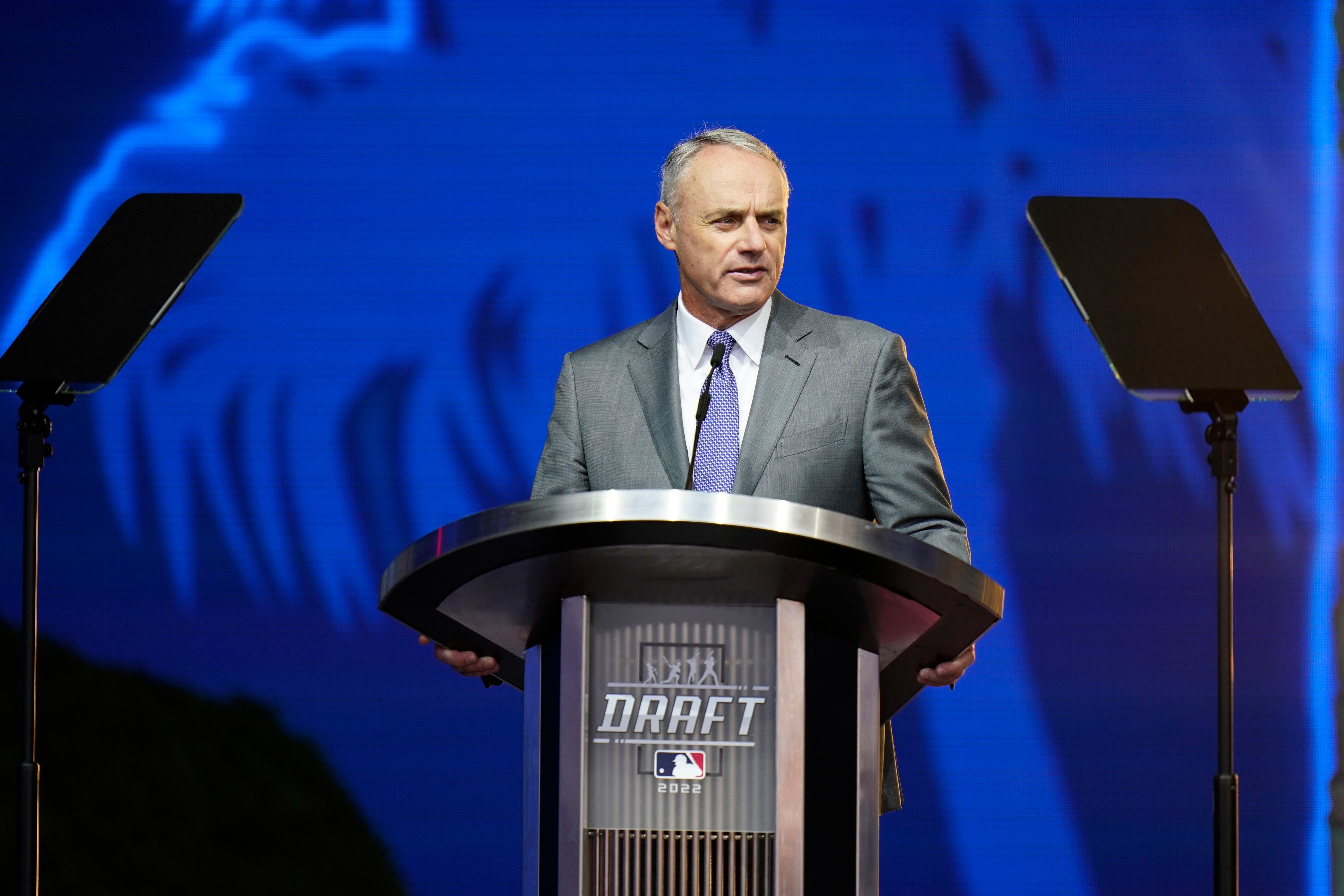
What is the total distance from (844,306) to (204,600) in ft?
5.33

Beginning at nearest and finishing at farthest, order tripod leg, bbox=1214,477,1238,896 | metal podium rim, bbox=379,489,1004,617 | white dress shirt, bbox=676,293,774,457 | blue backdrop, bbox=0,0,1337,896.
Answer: metal podium rim, bbox=379,489,1004,617, tripod leg, bbox=1214,477,1238,896, white dress shirt, bbox=676,293,774,457, blue backdrop, bbox=0,0,1337,896

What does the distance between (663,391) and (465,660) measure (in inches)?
22.8

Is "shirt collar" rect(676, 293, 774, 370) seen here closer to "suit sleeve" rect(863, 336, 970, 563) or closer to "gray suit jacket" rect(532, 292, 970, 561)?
"gray suit jacket" rect(532, 292, 970, 561)

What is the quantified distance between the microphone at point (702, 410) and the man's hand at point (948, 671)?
279mm

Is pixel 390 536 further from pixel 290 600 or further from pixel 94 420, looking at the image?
pixel 94 420

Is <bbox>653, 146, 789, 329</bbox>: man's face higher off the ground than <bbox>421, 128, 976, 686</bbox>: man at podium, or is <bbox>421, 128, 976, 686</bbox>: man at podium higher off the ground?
<bbox>653, 146, 789, 329</bbox>: man's face

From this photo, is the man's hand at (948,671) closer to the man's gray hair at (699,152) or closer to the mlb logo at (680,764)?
the mlb logo at (680,764)

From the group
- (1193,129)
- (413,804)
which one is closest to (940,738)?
(413,804)

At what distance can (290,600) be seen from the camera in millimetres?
3021

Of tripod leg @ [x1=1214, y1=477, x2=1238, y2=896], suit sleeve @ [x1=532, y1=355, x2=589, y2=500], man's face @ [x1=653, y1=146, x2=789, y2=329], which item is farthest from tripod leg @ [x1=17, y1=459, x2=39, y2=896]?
tripod leg @ [x1=1214, y1=477, x2=1238, y2=896]

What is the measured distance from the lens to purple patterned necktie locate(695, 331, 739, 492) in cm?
153

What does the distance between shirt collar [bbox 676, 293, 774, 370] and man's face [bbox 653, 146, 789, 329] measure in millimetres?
16

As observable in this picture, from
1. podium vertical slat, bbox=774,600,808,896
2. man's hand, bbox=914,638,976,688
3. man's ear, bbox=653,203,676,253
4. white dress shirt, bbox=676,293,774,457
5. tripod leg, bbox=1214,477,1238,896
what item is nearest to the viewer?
podium vertical slat, bbox=774,600,808,896

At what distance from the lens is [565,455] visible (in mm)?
1762
